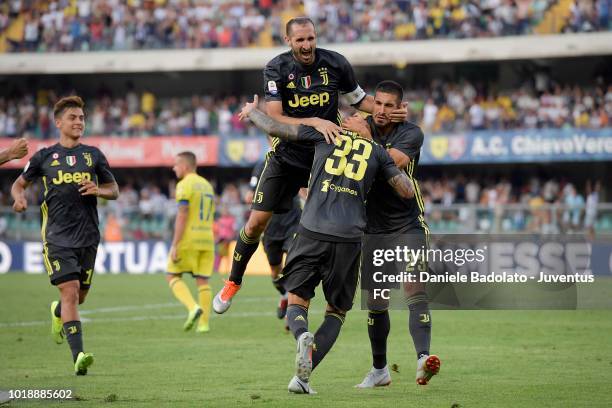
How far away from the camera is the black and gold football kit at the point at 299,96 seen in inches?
383

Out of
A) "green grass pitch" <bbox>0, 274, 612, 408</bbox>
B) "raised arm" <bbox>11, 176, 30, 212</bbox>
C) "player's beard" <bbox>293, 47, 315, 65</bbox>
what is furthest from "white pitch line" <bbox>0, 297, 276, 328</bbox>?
"player's beard" <bbox>293, 47, 315, 65</bbox>

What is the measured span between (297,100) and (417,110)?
91.0ft

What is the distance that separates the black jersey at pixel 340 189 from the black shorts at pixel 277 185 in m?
1.68

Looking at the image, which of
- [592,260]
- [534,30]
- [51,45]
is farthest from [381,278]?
[51,45]

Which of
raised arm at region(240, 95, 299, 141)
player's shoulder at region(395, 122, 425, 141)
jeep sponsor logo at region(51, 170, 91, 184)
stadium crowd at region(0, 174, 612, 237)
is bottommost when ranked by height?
Answer: stadium crowd at region(0, 174, 612, 237)

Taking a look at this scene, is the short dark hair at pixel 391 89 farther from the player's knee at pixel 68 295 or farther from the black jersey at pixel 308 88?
the player's knee at pixel 68 295

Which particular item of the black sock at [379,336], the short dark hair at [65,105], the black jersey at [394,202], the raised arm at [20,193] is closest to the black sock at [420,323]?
the black sock at [379,336]

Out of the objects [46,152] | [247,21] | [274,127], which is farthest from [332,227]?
[247,21]

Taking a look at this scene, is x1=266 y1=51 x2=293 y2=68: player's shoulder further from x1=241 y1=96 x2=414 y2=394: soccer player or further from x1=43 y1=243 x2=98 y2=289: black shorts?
x1=43 y1=243 x2=98 y2=289: black shorts

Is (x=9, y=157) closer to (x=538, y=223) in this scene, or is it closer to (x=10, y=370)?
(x=10, y=370)

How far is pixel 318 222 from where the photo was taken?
8609mm

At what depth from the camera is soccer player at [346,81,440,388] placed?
9.51 metres

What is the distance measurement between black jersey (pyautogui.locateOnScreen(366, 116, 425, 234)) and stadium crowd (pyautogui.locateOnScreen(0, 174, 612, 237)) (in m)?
15.8

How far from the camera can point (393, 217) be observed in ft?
31.8
